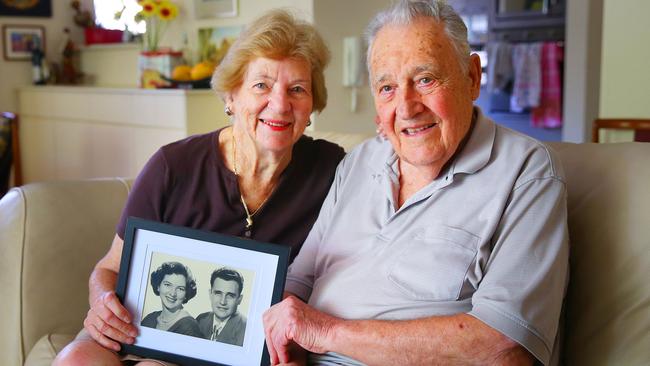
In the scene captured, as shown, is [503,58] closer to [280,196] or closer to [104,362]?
[280,196]

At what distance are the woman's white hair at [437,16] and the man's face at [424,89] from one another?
0.01m

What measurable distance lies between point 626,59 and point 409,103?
1836mm

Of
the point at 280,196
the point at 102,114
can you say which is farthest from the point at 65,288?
the point at 102,114

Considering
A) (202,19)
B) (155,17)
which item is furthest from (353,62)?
(155,17)

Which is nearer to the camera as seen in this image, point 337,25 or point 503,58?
point 337,25

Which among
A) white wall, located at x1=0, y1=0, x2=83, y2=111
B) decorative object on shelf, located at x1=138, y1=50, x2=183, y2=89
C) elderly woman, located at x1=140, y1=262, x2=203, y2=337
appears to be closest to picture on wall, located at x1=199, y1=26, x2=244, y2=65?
decorative object on shelf, located at x1=138, y1=50, x2=183, y2=89

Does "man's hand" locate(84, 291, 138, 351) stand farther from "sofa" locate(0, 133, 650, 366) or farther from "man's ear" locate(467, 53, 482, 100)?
"man's ear" locate(467, 53, 482, 100)

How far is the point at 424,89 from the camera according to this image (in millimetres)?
1411

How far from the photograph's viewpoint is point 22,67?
17.4ft

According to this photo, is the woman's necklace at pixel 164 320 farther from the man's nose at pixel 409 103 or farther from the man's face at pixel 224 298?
the man's nose at pixel 409 103

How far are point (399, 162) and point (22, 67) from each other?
4.46 meters

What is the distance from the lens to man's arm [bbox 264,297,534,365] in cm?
124

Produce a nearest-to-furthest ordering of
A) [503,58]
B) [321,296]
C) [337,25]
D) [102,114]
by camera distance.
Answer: [321,296] → [337,25] → [102,114] → [503,58]

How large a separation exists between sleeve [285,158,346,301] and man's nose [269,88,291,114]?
221 millimetres
